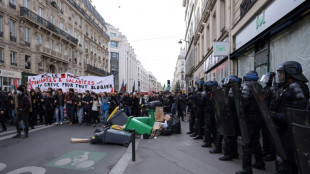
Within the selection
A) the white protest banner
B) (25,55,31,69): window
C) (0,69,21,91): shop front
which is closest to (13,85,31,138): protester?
the white protest banner

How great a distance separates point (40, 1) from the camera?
26656 millimetres

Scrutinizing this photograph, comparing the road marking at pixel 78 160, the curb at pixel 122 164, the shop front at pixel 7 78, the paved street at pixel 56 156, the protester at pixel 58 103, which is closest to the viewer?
Answer: the curb at pixel 122 164

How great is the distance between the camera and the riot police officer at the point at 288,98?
9.32 feet

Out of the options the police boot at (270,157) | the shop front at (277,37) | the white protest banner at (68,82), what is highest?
the shop front at (277,37)

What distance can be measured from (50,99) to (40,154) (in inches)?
242

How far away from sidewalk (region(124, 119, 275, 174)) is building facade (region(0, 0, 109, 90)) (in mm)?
16084

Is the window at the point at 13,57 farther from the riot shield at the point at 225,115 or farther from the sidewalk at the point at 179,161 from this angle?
the riot shield at the point at 225,115

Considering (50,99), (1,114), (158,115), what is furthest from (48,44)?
(158,115)

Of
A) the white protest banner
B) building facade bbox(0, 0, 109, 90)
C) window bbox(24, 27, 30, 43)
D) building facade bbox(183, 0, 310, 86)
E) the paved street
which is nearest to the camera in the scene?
the paved street

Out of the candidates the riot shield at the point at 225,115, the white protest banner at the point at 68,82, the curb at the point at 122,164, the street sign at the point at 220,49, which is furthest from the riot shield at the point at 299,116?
the white protest banner at the point at 68,82

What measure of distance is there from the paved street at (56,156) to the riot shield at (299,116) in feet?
11.3

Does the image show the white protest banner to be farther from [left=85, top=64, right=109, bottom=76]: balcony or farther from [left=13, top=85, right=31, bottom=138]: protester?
[left=85, top=64, right=109, bottom=76]: balcony

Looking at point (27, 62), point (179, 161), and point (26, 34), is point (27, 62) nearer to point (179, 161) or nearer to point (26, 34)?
point (26, 34)

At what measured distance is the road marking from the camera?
4.57m
